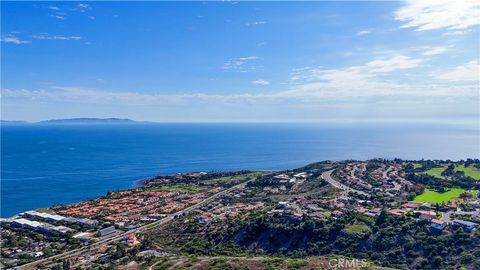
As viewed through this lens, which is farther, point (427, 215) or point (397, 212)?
point (397, 212)

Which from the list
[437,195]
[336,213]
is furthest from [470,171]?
[336,213]

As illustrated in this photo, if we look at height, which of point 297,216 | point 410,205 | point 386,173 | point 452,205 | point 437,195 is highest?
point 386,173

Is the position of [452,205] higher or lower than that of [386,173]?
lower

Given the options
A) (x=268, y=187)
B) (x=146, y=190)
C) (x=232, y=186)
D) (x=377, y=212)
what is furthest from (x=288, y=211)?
(x=146, y=190)

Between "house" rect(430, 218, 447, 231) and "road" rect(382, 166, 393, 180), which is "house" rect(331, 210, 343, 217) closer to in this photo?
"house" rect(430, 218, 447, 231)

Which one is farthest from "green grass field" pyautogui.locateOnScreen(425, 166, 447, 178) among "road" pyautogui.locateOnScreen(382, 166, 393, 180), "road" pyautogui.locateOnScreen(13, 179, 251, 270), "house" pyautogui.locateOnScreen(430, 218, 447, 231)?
"road" pyautogui.locateOnScreen(13, 179, 251, 270)

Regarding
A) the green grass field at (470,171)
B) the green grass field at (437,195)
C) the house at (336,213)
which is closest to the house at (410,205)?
the green grass field at (437,195)

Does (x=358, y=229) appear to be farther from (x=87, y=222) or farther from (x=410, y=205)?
(x=87, y=222)

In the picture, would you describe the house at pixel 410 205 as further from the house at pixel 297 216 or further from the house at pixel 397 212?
the house at pixel 297 216

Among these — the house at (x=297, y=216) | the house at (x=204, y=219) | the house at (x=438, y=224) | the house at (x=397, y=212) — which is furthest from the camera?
the house at (x=204, y=219)
